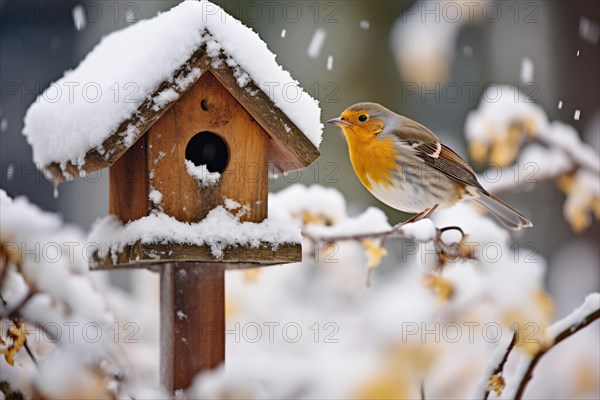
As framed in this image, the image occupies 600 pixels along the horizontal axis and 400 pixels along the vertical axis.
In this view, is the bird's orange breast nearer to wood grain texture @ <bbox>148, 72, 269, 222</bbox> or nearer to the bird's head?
the bird's head

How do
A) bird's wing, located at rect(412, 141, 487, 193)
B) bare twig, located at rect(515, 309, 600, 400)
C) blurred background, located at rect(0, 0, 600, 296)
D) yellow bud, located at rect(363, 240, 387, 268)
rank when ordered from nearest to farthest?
1. bare twig, located at rect(515, 309, 600, 400)
2. yellow bud, located at rect(363, 240, 387, 268)
3. bird's wing, located at rect(412, 141, 487, 193)
4. blurred background, located at rect(0, 0, 600, 296)

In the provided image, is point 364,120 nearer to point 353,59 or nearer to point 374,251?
point 374,251

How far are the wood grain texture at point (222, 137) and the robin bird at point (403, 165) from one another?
17.9 inches

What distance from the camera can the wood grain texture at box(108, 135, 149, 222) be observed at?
2.14 m

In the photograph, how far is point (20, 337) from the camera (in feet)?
6.09

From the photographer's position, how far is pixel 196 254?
80.3 inches

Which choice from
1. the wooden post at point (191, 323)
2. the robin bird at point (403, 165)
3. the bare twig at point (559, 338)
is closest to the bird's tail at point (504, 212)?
the robin bird at point (403, 165)

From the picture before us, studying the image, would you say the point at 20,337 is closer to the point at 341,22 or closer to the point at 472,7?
the point at 472,7

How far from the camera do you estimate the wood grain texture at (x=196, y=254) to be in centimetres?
200

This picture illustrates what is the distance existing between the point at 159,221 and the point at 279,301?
2.05 meters

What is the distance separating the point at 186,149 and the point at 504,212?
1.22 metres

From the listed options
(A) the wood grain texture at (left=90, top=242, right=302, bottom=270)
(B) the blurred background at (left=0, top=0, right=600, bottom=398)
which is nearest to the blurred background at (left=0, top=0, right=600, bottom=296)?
(B) the blurred background at (left=0, top=0, right=600, bottom=398)

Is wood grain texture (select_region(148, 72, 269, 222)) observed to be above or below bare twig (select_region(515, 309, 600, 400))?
above

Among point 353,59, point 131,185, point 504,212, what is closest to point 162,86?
point 131,185
